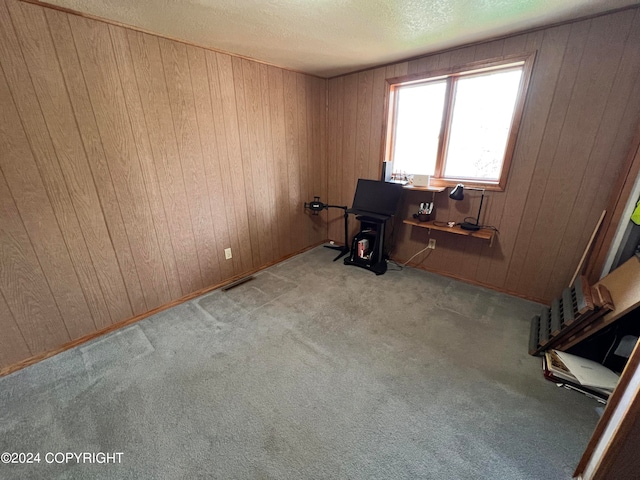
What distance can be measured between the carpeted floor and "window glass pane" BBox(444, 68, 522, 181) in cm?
136

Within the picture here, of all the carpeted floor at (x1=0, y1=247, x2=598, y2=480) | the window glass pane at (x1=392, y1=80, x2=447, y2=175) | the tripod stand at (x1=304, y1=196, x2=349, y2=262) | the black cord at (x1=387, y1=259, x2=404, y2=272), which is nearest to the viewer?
the carpeted floor at (x1=0, y1=247, x2=598, y2=480)

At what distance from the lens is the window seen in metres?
2.26

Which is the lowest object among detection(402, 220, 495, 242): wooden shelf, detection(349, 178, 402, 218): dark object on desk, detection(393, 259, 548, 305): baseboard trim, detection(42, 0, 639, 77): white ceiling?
detection(393, 259, 548, 305): baseboard trim

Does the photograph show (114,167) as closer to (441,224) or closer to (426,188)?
(426,188)

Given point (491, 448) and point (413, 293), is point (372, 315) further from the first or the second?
point (491, 448)

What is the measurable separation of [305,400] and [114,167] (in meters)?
2.15

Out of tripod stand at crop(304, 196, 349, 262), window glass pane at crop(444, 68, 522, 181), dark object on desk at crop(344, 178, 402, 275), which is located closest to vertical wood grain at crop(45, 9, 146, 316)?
tripod stand at crop(304, 196, 349, 262)

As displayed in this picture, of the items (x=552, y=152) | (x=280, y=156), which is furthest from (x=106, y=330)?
(x=552, y=152)

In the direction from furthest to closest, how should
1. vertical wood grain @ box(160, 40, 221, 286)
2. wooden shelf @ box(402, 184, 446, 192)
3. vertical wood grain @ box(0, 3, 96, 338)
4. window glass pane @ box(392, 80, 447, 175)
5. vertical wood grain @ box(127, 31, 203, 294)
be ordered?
window glass pane @ box(392, 80, 447, 175) → wooden shelf @ box(402, 184, 446, 192) → vertical wood grain @ box(160, 40, 221, 286) → vertical wood grain @ box(127, 31, 203, 294) → vertical wood grain @ box(0, 3, 96, 338)

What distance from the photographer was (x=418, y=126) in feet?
9.36

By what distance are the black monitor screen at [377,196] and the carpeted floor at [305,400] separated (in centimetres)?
116

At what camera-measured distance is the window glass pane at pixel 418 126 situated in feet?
8.82

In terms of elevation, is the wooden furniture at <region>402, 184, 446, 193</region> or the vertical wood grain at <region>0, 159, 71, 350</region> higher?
the wooden furniture at <region>402, 184, 446, 193</region>

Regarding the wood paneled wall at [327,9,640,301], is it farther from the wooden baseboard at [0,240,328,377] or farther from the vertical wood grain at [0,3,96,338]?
the vertical wood grain at [0,3,96,338]
